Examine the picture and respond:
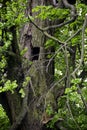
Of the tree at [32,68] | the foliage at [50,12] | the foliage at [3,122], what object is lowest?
the foliage at [3,122]

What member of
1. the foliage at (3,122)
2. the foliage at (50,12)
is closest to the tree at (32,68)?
the foliage at (50,12)

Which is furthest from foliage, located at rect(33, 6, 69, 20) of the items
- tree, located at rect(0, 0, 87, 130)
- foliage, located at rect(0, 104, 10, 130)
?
foliage, located at rect(0, 104, 10, 130)

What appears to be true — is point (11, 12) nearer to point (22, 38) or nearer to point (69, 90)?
point (22, 38)

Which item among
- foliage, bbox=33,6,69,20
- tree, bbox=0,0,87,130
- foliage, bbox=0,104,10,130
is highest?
foliage, bbox=33,6,69,20

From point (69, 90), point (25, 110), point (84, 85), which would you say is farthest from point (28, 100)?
point (69, 90)

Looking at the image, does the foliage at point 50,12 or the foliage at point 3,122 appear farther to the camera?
the foliage at point 3,122

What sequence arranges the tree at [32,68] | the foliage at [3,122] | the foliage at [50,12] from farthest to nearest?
the foliage at [3,122], the foliage at [50,12], the tree at [32,68]

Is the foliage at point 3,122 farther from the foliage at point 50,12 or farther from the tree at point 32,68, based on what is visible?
the foliage at point 50,12

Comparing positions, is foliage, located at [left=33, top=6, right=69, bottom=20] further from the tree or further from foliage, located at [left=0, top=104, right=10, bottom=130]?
foliage, located at [left=0, top=104, right=10, bottom=130]

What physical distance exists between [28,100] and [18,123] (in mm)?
512

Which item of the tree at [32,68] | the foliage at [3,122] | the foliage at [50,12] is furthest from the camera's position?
the foliage at [3,122]

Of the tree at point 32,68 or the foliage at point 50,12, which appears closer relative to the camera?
the tree at point 32,68

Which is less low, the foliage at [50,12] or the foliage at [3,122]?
the foliage at [50,12]

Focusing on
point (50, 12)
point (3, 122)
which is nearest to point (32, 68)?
point (50, 12)
